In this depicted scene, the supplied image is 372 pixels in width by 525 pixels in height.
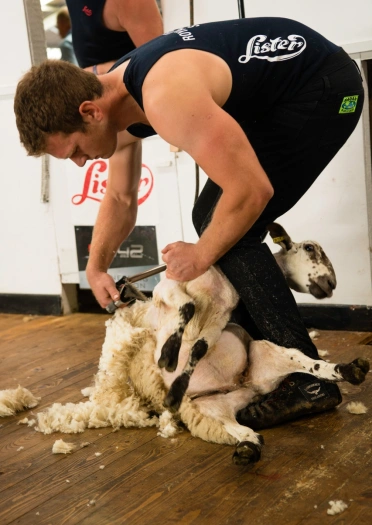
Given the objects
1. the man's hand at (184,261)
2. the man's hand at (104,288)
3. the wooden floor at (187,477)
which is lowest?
the wooden floor at (187,477)

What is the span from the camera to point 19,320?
4082 millimetres

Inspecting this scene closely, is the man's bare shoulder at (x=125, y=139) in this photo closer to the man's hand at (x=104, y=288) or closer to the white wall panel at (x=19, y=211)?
the man's hand at (x=104, y=288)

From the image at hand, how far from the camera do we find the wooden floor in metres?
1.67

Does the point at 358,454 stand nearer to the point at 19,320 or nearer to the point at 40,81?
the point at 40,81

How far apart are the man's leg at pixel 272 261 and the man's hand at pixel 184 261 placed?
0.67ft

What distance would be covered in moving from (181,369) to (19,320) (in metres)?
2.21

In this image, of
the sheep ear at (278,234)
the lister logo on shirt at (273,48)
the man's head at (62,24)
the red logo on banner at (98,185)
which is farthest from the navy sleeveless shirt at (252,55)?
the man's head at (62,24)

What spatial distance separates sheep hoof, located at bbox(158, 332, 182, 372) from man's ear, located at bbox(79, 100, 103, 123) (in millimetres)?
660

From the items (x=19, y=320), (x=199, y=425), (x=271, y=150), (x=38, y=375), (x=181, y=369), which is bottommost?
(x=19, y=320)

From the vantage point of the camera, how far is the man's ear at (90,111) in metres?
1.90

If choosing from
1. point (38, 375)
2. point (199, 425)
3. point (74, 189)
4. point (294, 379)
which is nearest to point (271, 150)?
point (294, 379)

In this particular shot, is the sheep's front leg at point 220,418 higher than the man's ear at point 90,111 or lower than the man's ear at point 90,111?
lower

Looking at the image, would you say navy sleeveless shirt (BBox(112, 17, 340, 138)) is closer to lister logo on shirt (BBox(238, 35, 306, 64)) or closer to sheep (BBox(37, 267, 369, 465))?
lister logo on shirt (BBox(238, 35, 306, 64))

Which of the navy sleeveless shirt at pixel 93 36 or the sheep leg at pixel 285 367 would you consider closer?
the sheep leg at pixel 285 367
